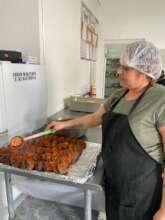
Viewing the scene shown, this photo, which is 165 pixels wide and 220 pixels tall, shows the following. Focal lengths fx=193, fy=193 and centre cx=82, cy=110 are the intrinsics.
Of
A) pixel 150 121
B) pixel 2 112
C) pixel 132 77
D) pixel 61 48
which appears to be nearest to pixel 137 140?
pixel 150 121

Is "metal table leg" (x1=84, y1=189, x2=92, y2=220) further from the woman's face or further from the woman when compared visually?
the woman's face

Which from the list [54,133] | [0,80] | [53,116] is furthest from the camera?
[53,116]

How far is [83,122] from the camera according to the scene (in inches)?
47.6

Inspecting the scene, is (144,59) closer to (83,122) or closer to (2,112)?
(83,122)

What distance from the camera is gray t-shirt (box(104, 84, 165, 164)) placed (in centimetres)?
74

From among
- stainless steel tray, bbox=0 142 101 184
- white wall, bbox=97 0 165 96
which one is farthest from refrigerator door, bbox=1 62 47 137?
white wall, bbox=97 0 165 96

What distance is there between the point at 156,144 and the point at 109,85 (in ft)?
9.55

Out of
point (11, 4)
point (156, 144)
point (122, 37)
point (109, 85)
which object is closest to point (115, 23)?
point (122, 37)

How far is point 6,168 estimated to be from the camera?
0.87m

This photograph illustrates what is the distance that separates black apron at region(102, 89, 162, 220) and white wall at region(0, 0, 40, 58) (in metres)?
0.98

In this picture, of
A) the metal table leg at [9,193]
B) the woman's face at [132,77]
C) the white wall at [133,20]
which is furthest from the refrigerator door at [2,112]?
the white wall at [133,20]

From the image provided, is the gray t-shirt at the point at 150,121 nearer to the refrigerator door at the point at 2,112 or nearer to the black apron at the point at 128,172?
the black apron at the point at 128,172

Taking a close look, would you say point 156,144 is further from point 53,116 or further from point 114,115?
point 53,116

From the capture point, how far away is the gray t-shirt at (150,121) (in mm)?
741
